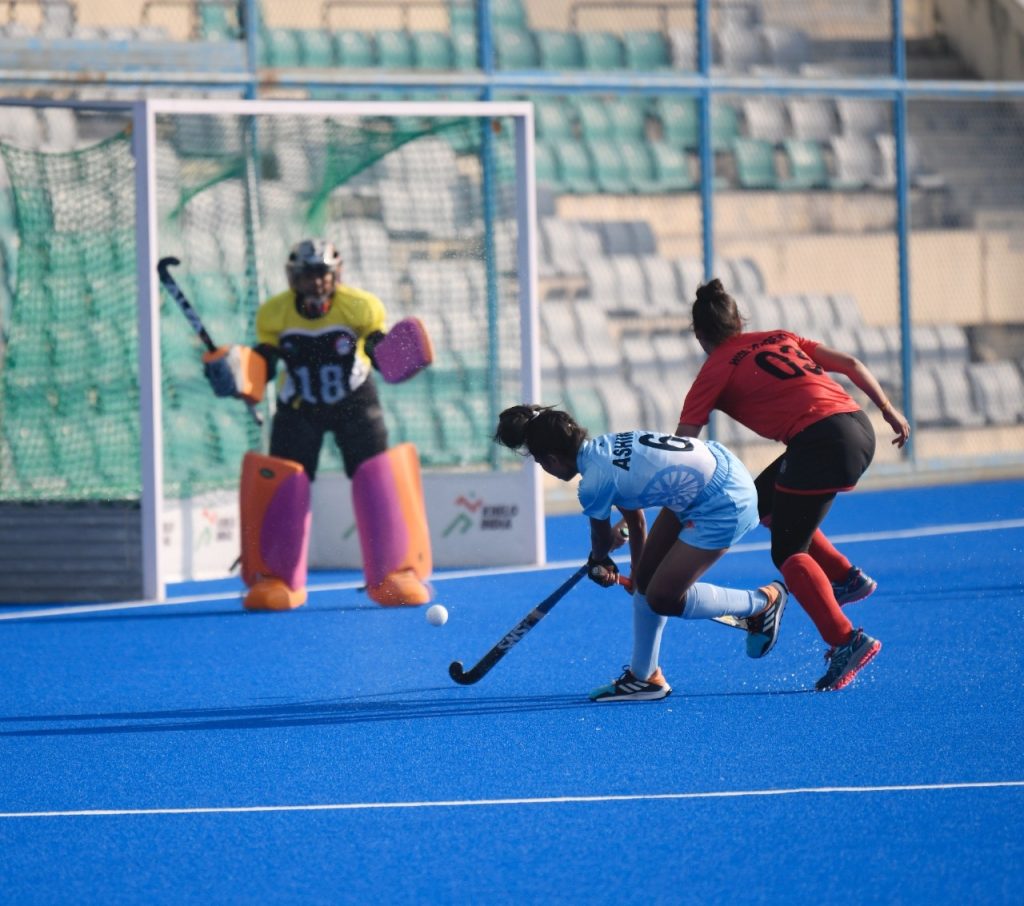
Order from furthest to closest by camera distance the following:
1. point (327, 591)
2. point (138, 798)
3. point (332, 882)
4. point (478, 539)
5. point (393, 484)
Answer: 1. point (478, 539)
2. point (327, 591)
3. point (393, 484)
4. point (138, 798)
5. point (332, 882)

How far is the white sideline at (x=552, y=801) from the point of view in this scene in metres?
4.00

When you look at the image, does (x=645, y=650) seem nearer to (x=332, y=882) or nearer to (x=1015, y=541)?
(x=332, y=882)

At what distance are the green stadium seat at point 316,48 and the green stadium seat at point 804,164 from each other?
349cm

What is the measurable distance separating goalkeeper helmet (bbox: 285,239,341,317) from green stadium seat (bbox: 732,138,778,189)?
236 inches

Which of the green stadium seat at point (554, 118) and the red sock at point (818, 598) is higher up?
the green stadium seat at point (554, 118)

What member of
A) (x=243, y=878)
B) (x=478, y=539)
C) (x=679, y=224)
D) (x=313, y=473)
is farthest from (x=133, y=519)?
(x=679, y=224)

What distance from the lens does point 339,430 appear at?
23.4ft

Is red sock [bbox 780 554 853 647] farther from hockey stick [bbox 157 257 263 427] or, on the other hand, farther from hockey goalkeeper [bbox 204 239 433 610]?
hockey stick [bbox 157 257 263 427]

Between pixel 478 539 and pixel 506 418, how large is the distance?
3.53 meters

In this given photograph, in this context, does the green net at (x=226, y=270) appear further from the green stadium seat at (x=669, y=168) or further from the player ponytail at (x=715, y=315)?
the player ponytail at (x=715, y=315)

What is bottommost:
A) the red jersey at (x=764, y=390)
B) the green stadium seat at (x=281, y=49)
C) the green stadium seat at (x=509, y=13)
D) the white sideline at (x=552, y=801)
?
the white sideline at (x=552, y=801)

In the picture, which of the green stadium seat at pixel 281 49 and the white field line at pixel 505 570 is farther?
the green stadium seat at pixel 281 49

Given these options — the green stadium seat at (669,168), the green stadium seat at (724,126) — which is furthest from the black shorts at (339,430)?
the green stadium seat at (724,126)

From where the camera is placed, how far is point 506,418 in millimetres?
4688
